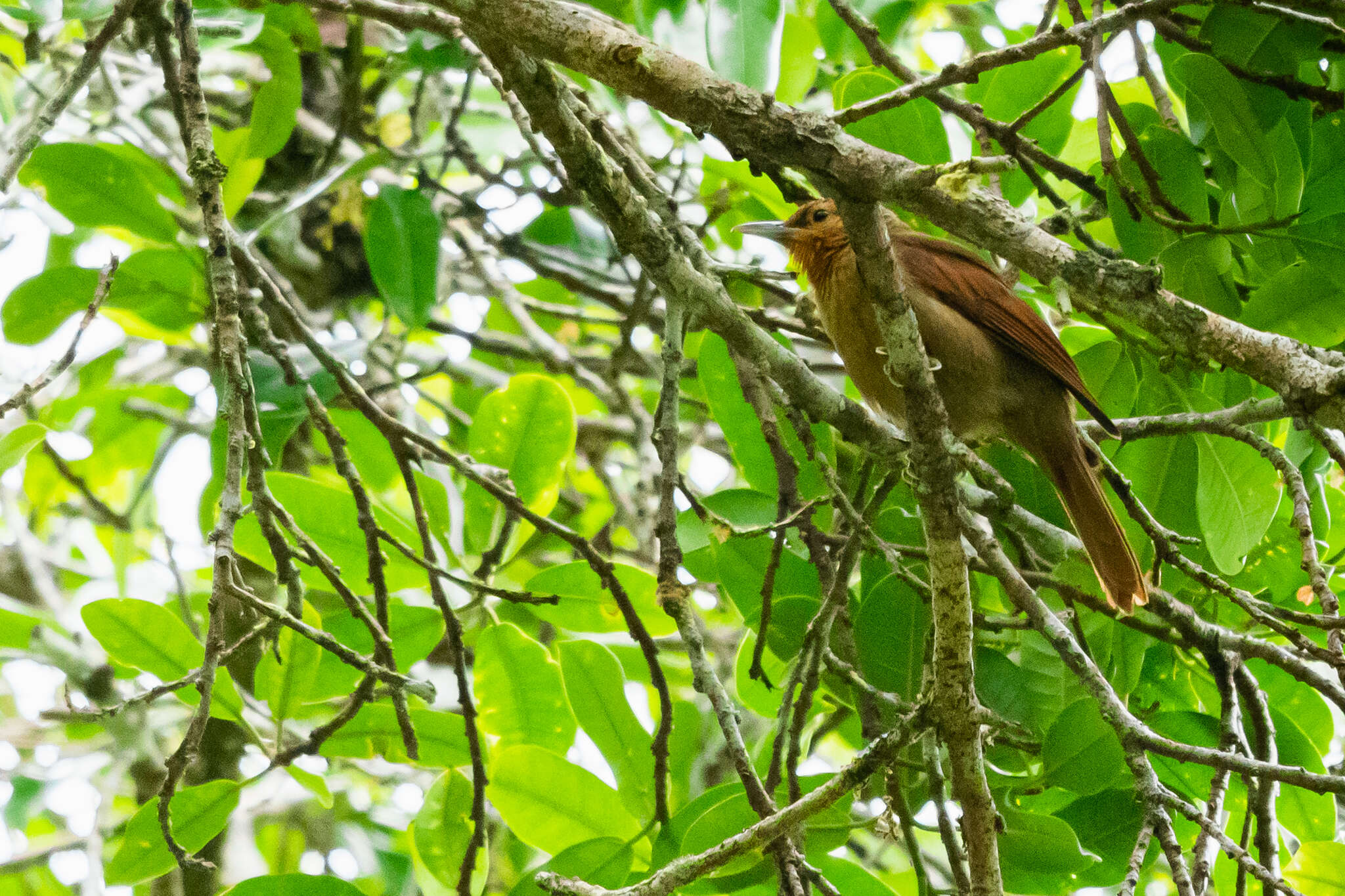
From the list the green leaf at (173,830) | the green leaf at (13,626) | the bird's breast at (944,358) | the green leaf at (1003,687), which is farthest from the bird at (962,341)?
the green leaf at (13,626)

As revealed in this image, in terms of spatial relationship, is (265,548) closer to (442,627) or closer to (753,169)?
(442,627)

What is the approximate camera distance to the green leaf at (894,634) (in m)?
2.90

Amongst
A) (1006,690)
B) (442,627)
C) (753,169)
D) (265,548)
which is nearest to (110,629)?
(265,548)

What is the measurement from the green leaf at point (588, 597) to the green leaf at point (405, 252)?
1.11 meters

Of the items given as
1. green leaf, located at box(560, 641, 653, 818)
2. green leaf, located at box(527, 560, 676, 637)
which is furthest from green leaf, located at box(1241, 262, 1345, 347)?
green leaf, located at box(560, 641, 653, 818)

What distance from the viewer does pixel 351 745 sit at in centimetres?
315

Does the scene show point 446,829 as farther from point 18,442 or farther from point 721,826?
point 18,442

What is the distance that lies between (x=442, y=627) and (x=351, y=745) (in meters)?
0.42

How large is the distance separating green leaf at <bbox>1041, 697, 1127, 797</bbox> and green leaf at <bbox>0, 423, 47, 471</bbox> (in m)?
3.00

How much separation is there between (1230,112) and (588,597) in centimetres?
204

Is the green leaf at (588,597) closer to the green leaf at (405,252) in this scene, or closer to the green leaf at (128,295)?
the green leaf at (405,252)

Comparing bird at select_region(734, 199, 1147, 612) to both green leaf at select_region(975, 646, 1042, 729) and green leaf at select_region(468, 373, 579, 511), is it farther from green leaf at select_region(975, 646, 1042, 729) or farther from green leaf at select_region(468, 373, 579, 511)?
green leaf at select_region(468, 373, 579, 511)

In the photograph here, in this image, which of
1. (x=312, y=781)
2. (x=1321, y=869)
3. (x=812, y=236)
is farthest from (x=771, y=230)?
(x=1321, y=869)

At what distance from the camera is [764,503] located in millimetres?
3264
